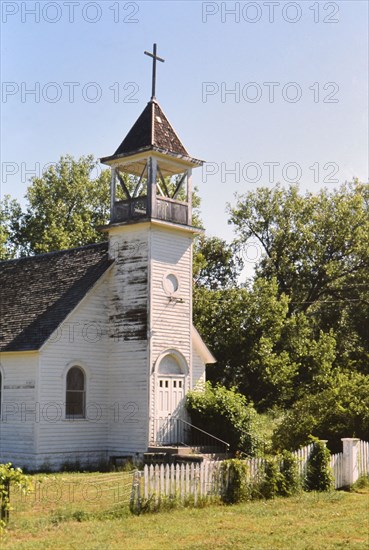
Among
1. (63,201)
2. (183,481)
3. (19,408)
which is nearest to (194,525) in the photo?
(183,481)

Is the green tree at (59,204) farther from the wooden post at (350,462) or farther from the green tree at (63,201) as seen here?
the wooden post at (350,462)

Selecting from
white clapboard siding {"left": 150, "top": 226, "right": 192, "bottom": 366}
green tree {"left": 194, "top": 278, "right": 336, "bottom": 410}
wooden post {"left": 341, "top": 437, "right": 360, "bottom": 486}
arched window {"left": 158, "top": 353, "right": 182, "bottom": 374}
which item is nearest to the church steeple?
white clapboard siding {"left": 150, "top": 226, "right": 192, "bottom": 366}

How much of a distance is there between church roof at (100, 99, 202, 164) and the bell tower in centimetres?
4

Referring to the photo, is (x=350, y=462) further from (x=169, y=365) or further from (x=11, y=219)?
(x=11, y=219)

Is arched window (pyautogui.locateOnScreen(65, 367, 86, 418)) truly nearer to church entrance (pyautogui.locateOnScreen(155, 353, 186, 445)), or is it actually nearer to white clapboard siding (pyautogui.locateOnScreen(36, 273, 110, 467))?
white clapboard siding (pyautogui.locateOnScreen(36, 273, 110, 467))

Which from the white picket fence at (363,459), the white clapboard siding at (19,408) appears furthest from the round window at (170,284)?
the white picket fence at (363,459)

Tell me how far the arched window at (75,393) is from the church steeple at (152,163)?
18.7ft

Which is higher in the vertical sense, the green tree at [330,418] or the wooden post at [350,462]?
the green tree at [330,418]

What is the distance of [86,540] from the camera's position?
512 inches

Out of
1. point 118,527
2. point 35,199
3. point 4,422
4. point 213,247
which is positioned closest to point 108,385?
point 4,422

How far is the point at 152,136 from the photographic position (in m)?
27.9

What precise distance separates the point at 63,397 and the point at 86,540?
1335 centimetres

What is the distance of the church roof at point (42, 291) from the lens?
87.5ft

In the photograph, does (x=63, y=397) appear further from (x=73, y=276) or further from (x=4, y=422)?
(x=73, y=276)
